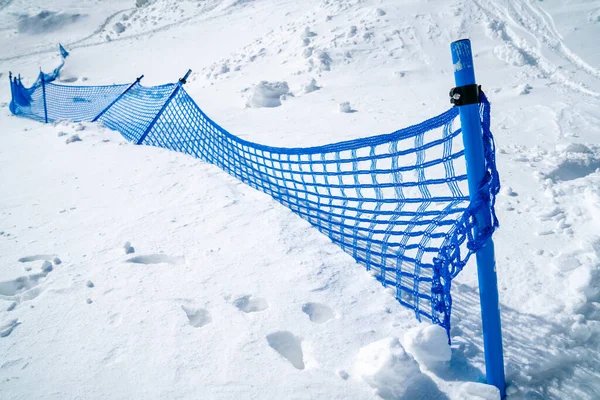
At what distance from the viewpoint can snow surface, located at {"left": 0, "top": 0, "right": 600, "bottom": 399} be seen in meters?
1.60

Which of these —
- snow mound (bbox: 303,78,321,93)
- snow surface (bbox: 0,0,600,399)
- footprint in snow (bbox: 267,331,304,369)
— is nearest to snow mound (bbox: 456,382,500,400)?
snow surface (bbox: 0,0,600,399)

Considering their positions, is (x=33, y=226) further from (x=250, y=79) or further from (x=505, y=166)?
(x=250, y=79)

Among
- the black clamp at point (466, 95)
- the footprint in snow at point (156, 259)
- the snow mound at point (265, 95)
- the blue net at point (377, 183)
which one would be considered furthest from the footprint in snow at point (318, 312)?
the snow mound at point (265, 95)

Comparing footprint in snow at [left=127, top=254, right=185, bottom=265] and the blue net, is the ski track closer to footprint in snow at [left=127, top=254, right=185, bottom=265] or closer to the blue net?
the blue net

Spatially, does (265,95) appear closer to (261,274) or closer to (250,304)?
(261,274)

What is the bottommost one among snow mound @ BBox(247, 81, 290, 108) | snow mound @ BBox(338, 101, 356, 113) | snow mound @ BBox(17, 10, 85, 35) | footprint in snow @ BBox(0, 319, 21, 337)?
footprint in snow @ BBox(0, 319, 21, 337)

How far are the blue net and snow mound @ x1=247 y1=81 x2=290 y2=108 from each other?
1755 millimetres

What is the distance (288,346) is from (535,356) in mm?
1104

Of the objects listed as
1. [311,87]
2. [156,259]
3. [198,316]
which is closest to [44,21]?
[311,87]

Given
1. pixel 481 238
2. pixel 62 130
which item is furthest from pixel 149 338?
pixel 62 130

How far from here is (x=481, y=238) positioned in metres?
1.39

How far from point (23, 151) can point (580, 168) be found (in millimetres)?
6833

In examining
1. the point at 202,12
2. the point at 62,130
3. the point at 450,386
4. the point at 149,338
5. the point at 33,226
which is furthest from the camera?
the point at 202,12

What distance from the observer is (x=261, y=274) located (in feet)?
7.42
